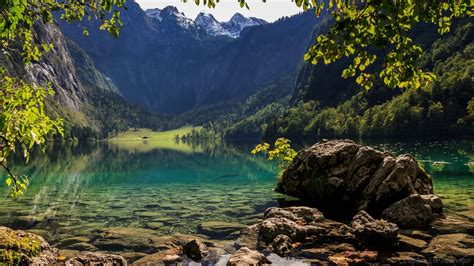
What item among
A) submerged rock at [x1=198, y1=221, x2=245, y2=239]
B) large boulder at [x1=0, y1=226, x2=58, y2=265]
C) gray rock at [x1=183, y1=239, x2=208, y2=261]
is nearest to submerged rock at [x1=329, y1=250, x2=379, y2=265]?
gray rock at [x1=183, y1=239, x2=208, y2=261]

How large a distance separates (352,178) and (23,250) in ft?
76.2

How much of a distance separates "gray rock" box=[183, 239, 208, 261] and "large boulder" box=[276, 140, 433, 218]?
1295cm

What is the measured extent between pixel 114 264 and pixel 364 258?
11005mm

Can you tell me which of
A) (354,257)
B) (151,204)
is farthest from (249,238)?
(151,204)

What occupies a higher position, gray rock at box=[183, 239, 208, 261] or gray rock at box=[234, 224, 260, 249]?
gray rock at box=[183, 239, 208, 261]

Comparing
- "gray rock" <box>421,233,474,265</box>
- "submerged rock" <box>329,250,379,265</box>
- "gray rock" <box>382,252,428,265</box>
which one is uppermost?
"gray rock" <box>421,233,474,265</box>

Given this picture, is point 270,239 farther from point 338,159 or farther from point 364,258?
point 338,159

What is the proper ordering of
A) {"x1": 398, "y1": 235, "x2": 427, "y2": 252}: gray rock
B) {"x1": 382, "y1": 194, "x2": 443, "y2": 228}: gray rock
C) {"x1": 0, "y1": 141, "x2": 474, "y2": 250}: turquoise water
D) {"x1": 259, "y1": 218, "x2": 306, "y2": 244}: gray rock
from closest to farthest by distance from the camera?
{"x1": 398, "y1": 235, "x2": 427, "y2": 252}: gray rock
{"x1": 259, "y1": 218, "x2": 306, "y2": 244}: gray rock
{"x1": 382, "y1": 194, "x2": 443, "y2": 228}: gray rock
{"x1": 0, "y1": 141, "x2": 474, "y2": 250}: turquoise water

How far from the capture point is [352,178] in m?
30.0

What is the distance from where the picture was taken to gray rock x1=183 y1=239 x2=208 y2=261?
17995 millimetres

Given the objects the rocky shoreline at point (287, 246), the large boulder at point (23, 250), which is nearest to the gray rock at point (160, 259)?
the rocky shoreline at point (287, 246)

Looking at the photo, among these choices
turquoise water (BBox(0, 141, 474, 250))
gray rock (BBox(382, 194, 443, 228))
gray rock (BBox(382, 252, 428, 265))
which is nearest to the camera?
gray rock (BBox(382, 252, 428, 265))

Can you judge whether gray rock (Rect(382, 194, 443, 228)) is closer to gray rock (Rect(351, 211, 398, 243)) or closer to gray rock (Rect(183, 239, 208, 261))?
gray rock (Rect(351, 211, 398, 243))

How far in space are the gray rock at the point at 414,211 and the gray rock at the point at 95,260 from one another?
16331 mm
